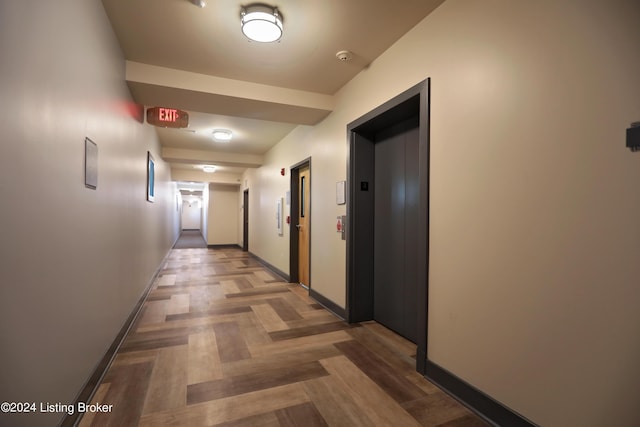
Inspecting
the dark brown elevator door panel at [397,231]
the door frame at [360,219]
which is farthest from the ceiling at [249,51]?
the dark brown elevator door panel at [397,231]

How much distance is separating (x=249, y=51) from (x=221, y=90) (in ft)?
2.29

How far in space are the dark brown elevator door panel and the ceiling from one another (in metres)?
1.00

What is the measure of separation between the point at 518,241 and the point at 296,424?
5.78 ft

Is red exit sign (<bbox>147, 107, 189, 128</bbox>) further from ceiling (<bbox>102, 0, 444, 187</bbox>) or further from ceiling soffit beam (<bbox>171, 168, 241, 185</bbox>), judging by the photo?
ceiling soffit beam (<bbox>171, 168, 241, 185</bbox>)

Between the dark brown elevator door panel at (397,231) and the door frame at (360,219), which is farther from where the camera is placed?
the door frame at (360,219)

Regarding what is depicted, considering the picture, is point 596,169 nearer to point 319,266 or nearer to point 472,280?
point 472,280

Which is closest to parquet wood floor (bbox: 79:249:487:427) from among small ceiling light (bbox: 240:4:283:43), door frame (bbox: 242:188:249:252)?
small ceiling light (bbox: 240:4:283:43)

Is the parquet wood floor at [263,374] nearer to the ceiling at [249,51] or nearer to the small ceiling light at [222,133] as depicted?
the ceiling at [249,51]

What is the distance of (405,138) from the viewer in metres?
3.12

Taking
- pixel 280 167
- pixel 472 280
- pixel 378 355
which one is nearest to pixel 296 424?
pixel 378 355

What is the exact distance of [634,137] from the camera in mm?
1279

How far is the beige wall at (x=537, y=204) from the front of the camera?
4.37ft

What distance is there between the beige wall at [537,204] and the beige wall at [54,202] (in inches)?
95.8

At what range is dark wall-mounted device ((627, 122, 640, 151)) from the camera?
1.27 metres
